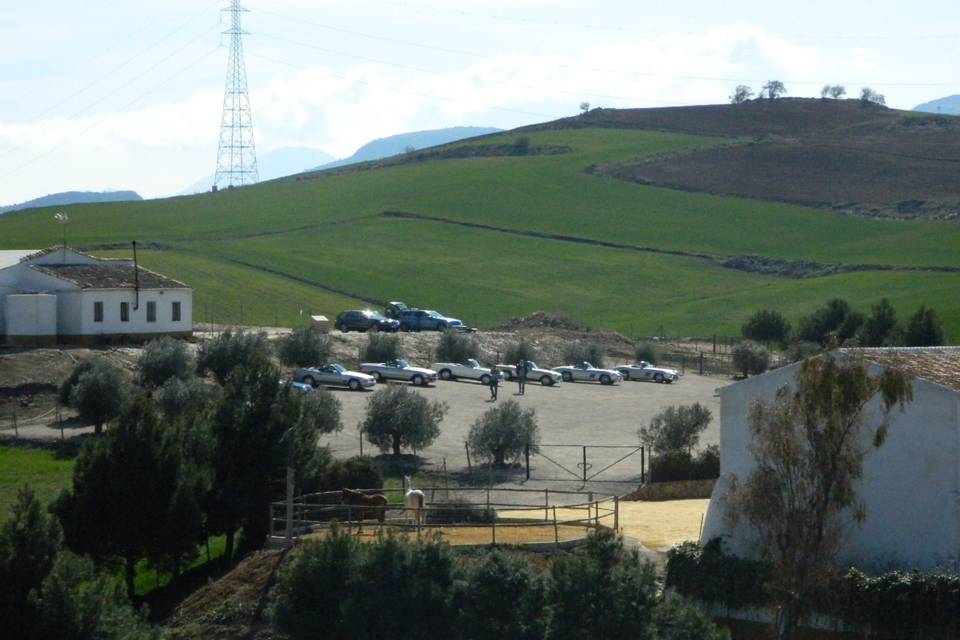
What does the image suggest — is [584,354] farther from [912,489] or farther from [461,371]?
[912,489]

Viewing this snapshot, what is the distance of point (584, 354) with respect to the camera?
70.2 metres

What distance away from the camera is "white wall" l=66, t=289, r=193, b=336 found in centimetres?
6294

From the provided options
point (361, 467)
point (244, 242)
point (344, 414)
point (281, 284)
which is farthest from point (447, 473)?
point (244, 242)

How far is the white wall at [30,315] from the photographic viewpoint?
61500 mm

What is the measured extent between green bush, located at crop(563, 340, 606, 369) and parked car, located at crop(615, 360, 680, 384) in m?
1.63

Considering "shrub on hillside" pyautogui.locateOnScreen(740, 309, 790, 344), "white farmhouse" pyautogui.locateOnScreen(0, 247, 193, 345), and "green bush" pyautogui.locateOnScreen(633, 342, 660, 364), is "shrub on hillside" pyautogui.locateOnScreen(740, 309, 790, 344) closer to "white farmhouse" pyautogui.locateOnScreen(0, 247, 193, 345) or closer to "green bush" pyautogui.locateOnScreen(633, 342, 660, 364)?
"green bush" pyautogui.locateOnScreen(633, 342, 660, 364)

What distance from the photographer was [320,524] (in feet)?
97.3

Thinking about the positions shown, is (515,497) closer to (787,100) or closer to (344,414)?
(344,414)

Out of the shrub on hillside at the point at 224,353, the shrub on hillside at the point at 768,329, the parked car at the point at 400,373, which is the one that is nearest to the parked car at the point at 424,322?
A: the parked car at the point at 400,373

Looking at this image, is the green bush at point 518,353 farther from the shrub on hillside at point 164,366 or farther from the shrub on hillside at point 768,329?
the shrub on hillside at point 164,366

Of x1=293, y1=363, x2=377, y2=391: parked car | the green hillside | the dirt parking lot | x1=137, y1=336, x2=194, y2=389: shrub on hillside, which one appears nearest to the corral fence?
the dirt parking lot

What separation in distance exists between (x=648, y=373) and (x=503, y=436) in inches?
1015

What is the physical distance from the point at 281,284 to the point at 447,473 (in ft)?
162

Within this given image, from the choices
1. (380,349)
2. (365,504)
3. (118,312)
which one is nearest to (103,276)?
(118,312)
